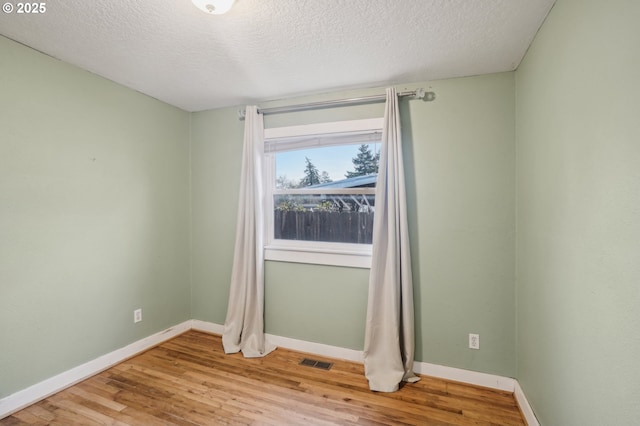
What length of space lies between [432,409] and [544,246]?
128 cm

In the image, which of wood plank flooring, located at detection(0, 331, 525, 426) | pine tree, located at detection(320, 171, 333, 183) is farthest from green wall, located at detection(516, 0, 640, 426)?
pine tree, located at detection(320, 171, 333, 183)

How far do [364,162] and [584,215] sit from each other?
1646 mm

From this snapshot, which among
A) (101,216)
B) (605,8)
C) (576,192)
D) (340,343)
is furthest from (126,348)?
(605,8)

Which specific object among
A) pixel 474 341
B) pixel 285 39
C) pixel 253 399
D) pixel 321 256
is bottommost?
pixel 253 399

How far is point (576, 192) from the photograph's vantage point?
1222 millimetres

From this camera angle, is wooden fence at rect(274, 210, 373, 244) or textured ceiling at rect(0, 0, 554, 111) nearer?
textured ceiling at rect(0, 0, 554, 111)

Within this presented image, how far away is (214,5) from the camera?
1406 millimetres

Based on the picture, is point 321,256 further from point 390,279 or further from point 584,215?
point 584,215

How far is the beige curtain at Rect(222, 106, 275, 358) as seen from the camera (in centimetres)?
270

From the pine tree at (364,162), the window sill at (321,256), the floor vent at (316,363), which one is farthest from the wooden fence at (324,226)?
the floor vent at (316,363)

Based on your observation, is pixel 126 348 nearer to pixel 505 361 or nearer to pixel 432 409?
pixel 432 409

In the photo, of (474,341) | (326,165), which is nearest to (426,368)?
(474,341)

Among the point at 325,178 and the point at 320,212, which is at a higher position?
the point at 325,178

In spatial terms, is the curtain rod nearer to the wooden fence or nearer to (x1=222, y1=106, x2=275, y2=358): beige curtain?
(x1=222, y1=106, x2=275, y2=358): beige curtain
